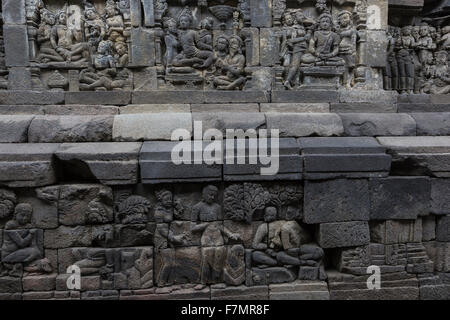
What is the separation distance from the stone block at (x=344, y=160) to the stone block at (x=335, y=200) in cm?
10

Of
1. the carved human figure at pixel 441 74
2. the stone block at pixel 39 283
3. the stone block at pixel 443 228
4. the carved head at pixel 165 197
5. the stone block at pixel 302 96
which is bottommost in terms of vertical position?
the stone block at pixel 39 283

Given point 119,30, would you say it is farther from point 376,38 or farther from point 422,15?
point 422,15

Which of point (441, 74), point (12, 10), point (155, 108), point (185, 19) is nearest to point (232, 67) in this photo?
point (185, 19)

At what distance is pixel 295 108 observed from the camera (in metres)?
Answer: 4.01

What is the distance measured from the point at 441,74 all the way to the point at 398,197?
3124 mm

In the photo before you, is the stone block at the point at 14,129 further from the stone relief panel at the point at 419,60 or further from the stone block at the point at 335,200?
the stone relief panel at the point at 419,60

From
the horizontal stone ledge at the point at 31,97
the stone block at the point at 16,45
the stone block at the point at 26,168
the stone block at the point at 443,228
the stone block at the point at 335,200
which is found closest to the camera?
the stone block at the point at 26,168

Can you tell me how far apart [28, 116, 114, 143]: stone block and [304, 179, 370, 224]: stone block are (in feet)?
7.94

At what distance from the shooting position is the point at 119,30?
4.09m

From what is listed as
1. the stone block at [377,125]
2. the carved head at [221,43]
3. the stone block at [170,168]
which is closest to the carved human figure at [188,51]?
the carved head at [221,43]

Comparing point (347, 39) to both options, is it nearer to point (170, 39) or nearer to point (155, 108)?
point (170, 39)

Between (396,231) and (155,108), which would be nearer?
(396,231)

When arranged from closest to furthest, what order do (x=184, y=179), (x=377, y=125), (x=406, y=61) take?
(x=184, y=179) → (x=377, y=125) → (x=406, y=61)

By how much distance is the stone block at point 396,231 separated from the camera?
3461mm
